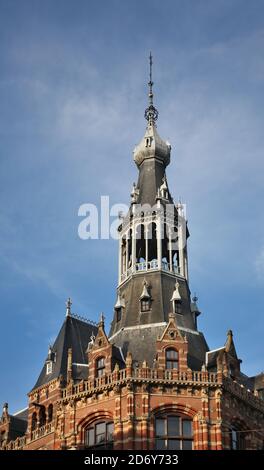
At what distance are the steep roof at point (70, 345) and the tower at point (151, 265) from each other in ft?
17.2

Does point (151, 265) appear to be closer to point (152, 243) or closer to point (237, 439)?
point (152, 243)

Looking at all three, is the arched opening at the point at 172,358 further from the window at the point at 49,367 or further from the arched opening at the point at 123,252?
the window at the point at 49,367

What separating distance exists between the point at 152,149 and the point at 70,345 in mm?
17236

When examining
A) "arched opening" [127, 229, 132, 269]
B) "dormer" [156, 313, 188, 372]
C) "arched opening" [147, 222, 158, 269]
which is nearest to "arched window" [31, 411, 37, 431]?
"arched opening" [127, 229, 132, 269]

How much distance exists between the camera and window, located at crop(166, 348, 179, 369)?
56062mm

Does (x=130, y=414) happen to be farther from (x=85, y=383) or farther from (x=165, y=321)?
(x=165, y=321)

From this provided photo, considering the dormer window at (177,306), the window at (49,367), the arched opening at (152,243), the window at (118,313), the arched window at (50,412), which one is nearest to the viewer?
the dormer window at (177,306)

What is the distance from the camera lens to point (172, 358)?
56.2 metres

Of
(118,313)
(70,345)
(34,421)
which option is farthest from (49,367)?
(118,313)

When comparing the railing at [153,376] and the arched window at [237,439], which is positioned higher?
the railing at [153,376]

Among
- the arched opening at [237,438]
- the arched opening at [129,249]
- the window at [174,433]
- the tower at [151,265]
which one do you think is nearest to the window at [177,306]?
the tower at [151,265]

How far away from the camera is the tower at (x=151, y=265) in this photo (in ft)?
196

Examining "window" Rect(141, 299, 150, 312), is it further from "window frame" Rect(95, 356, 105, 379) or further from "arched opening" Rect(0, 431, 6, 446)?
"arched opening" Rect(0, 431, 6, 446)
